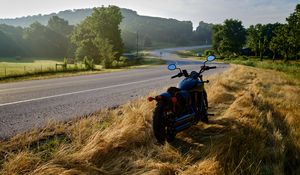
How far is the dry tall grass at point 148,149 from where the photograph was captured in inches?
135

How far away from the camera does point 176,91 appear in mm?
4555

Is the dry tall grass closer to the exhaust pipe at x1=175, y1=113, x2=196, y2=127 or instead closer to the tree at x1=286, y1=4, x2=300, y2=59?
Result: the exhaust pipe at x1=175, y1=113, x2=196, y2=127

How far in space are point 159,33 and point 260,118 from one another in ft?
573

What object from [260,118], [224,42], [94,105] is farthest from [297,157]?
[224,42]

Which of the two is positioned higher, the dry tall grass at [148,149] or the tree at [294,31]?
the tree at [294,31]

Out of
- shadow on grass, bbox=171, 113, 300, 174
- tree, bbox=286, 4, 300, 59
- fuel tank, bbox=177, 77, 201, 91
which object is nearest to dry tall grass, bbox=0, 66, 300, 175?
shadow on grass, bbox=171, 113, 300, 174

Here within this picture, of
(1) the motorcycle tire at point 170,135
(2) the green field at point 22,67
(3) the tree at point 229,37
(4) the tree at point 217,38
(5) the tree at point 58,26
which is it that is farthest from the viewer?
(5) the tree at point 58,26

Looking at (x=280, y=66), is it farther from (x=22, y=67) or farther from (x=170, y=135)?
(x=22, y=67)

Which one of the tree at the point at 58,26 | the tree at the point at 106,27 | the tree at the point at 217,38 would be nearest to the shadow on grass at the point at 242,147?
the tree at the point at 106,27

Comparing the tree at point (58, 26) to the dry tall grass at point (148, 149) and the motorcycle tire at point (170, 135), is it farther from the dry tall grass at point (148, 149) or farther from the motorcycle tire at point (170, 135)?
the motorcycle tire at point (170, 135)

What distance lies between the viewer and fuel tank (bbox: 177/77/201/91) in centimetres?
493

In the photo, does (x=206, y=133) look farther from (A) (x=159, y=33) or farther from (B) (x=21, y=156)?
(A) (x=159, y=33)

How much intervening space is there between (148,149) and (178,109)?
Result: 89cm

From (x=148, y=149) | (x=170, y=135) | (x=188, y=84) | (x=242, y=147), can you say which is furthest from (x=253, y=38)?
(x=148, y=149)
